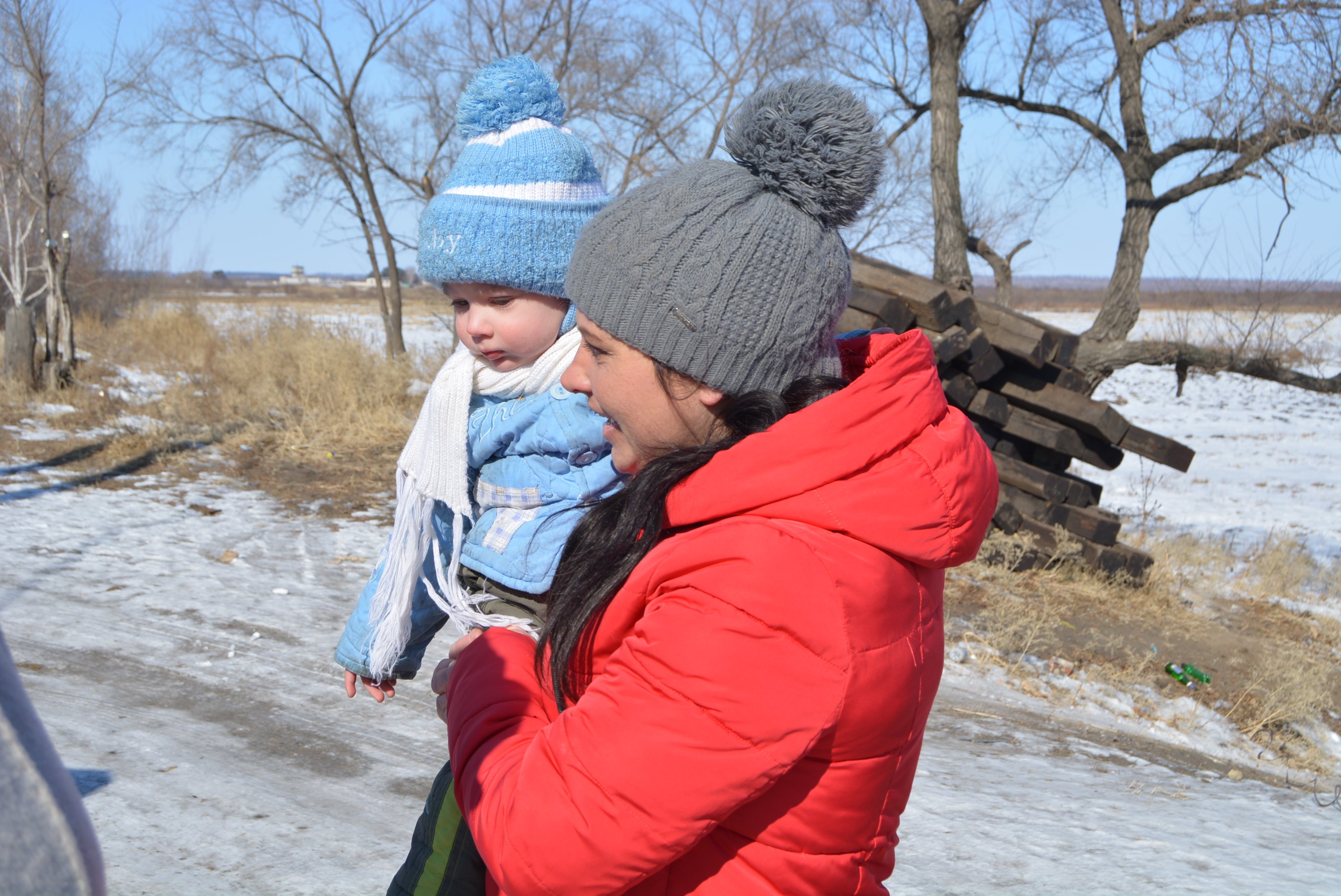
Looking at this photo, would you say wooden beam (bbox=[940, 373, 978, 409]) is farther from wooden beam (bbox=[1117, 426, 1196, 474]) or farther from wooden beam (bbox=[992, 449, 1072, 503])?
wooden beam (bbox=[1117, 426, 1196, 474])

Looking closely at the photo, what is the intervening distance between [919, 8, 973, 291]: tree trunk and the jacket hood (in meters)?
8.99

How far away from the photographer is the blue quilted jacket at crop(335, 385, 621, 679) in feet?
5.85

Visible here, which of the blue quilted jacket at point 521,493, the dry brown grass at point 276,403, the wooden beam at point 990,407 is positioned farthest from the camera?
the dry brown grass at point 276,403

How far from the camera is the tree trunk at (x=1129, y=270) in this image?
31.6 feet

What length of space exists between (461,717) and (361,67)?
613 inches

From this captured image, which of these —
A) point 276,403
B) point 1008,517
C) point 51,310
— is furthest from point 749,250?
point 51,310

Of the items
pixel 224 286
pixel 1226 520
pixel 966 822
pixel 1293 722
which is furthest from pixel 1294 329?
pixel 224 286

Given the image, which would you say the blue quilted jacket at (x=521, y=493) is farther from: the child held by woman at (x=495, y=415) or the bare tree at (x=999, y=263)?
the bare tree at (x=999, y=263)

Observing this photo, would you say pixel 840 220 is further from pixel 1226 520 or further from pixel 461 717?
pixel 1226 520

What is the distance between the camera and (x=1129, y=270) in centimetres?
982

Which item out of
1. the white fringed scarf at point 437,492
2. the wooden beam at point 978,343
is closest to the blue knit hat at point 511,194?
the white fringed scarf at point 437,492

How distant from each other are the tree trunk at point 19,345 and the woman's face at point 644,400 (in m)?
11.3

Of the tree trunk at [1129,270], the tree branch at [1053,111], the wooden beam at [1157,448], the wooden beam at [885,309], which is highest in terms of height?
the tree branch at [1053,111]

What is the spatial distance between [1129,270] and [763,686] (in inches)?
401
